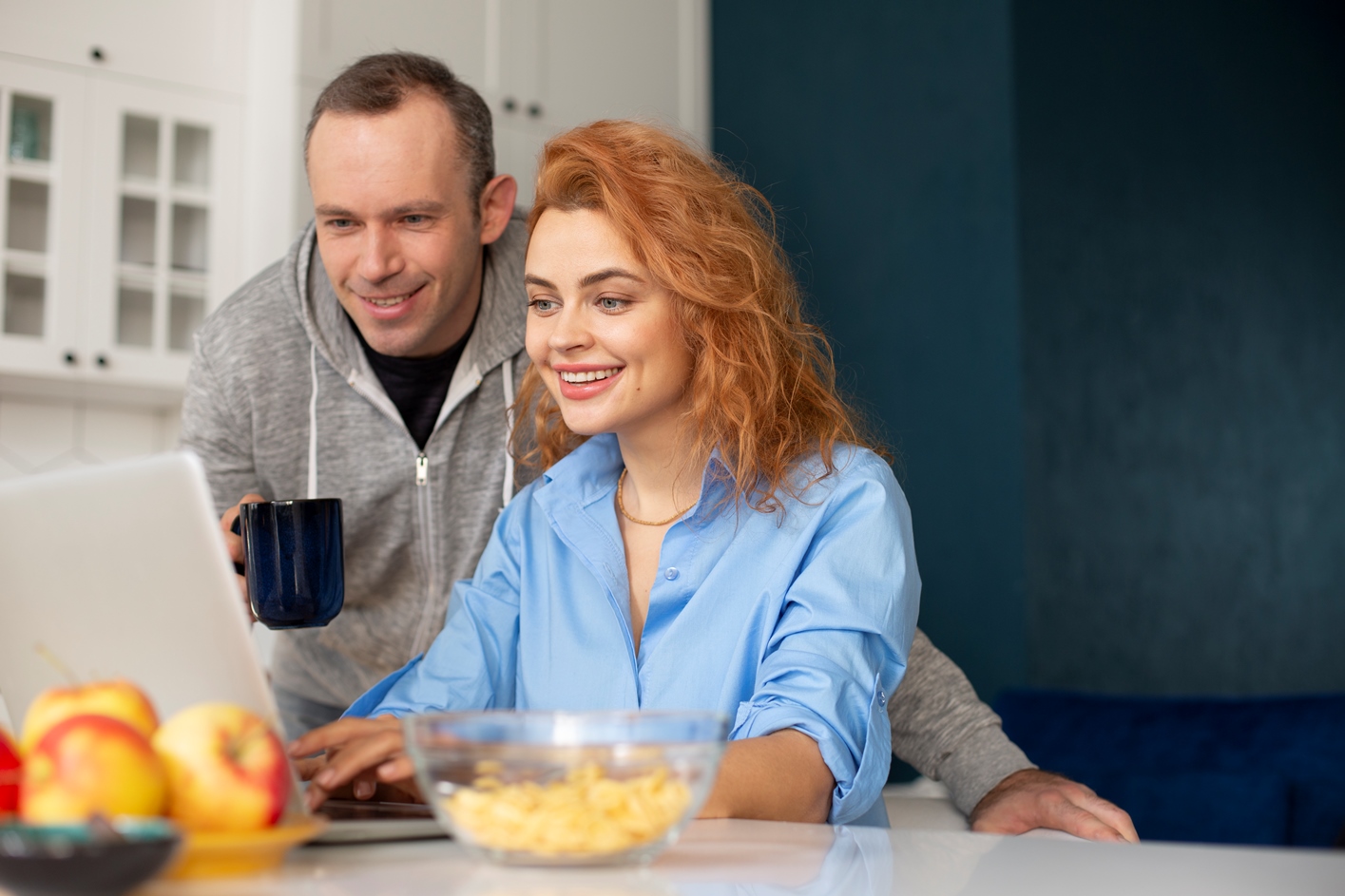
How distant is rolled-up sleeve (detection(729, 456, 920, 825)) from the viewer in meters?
1.16

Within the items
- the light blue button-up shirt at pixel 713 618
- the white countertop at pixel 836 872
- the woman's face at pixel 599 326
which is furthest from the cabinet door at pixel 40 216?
the white countertop at pixel 836 872

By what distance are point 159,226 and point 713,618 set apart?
2.32 meters

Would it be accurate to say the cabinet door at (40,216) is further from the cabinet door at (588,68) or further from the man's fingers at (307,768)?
the man's fingers at (307,768)

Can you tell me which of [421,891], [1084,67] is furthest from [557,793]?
[1084,67]

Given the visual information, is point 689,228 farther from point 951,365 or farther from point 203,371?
point 951,365

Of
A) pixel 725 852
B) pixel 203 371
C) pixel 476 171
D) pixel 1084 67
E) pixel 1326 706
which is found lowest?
pixel 1326 706

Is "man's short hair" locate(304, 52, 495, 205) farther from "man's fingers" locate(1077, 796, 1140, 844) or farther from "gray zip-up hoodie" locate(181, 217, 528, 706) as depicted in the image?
"man's fingers" locate(1077, 796, 1140, 844)

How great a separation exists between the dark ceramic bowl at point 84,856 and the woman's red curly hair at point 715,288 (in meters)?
0.89

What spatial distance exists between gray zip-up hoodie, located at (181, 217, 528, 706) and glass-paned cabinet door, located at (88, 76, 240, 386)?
3.88ft

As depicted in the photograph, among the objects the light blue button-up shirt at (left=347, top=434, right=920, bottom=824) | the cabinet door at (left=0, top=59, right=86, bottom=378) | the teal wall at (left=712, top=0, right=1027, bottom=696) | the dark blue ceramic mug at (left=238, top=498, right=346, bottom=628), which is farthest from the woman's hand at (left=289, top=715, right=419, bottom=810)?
the cabinet door at (left=0, top=59, right=86, bottom=378)

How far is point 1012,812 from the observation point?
1.40 m

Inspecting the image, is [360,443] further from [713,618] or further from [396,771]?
[396,771]

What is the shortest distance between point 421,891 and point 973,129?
289 cm

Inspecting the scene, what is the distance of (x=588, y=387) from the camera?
1.44m
